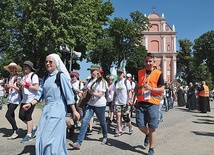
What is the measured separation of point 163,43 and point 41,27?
57009mm

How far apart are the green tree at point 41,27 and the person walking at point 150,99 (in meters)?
17.0

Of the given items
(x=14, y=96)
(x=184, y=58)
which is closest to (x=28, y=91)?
(x=14, y=96)

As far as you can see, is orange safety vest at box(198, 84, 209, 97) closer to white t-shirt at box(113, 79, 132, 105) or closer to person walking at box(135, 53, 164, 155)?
white t-shirt at box(113, 79, 132, 105)

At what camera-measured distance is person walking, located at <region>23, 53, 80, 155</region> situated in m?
3.75

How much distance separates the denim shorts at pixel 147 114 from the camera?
214 inches

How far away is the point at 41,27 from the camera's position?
72.8 feet

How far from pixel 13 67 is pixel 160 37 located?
70.9 meters

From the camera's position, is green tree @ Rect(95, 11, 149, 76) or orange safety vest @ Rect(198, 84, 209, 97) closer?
orange safety vest @ Rect(198, 84, 209, 97)

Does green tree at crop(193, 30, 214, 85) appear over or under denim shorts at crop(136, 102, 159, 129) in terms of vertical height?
over

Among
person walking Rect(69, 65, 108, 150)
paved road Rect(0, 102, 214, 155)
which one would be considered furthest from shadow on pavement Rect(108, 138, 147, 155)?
person walking Rect(69, 65, 108, 150)

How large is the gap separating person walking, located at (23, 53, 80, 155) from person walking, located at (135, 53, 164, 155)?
1948 mm

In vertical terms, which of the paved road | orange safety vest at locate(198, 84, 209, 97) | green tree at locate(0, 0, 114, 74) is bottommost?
the paved road

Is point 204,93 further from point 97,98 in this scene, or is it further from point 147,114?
point 147,114

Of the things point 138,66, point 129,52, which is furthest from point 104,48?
point 138,66
